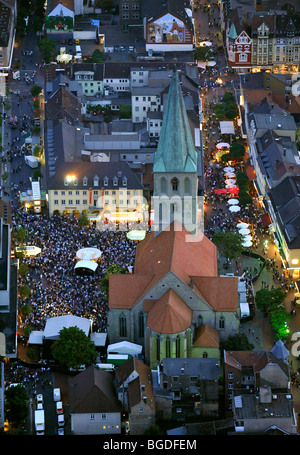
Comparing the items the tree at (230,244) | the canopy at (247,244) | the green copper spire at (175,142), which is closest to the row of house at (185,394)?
the green copper spire at (175,142)

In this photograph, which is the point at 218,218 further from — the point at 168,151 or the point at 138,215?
the point at 168,151

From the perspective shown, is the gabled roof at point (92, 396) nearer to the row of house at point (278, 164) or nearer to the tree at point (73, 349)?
the tree at point (73, 349)

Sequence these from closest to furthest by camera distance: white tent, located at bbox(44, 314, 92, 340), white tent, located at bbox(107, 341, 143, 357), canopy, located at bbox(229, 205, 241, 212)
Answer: white tent, located at bbox(107, 341, 143, 357), white tent, located at bbox(44, 314, 92, 340), canopy, located at bbox(229, 205, 241, 212)

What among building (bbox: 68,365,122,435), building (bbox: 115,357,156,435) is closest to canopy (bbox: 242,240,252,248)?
building (bbox: 115,357,156,435)

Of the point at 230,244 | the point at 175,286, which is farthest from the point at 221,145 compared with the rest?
the point at 175,286

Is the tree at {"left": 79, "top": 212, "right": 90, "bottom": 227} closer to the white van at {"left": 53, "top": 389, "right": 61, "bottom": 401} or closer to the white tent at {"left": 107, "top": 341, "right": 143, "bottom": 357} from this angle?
the white tent at {"left": 107, "top": 341, "right": 143, "bottom": 357}

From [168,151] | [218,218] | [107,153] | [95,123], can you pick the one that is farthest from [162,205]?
[95,123]
